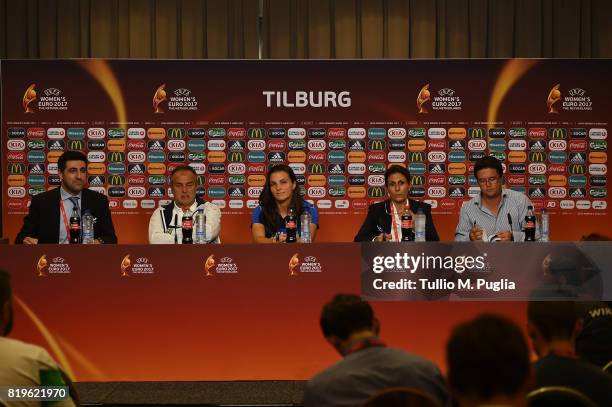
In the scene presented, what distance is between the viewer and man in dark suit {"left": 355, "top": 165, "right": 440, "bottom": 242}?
503 centimetres

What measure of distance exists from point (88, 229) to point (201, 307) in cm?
87

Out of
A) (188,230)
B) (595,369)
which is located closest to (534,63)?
(188,230)

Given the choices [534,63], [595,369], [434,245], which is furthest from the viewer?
[534,63]

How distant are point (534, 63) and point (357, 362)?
4.60 metres

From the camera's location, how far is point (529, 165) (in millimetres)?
6324

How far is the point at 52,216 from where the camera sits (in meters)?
5.31

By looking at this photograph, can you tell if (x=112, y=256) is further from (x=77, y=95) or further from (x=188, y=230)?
(x=77, y=95)

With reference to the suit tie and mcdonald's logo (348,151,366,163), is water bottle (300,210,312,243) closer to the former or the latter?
the suit tie

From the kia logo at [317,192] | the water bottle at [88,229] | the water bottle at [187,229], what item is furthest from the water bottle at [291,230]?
the kia logo at [317,192]

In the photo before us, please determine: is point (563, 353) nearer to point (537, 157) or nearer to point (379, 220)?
point (379, 220)

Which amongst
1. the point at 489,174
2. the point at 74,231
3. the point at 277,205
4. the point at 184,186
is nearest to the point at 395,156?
the point at 489,174

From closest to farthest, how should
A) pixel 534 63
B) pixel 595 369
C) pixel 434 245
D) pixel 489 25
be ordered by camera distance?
pixel 595 369
pixel 434 245
pixel 534 63
pixel 489 25

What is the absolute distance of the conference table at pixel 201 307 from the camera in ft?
14.5

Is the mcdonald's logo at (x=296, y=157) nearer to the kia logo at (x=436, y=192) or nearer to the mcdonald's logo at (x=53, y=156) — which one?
the kia logo at (x=436, y=192)
